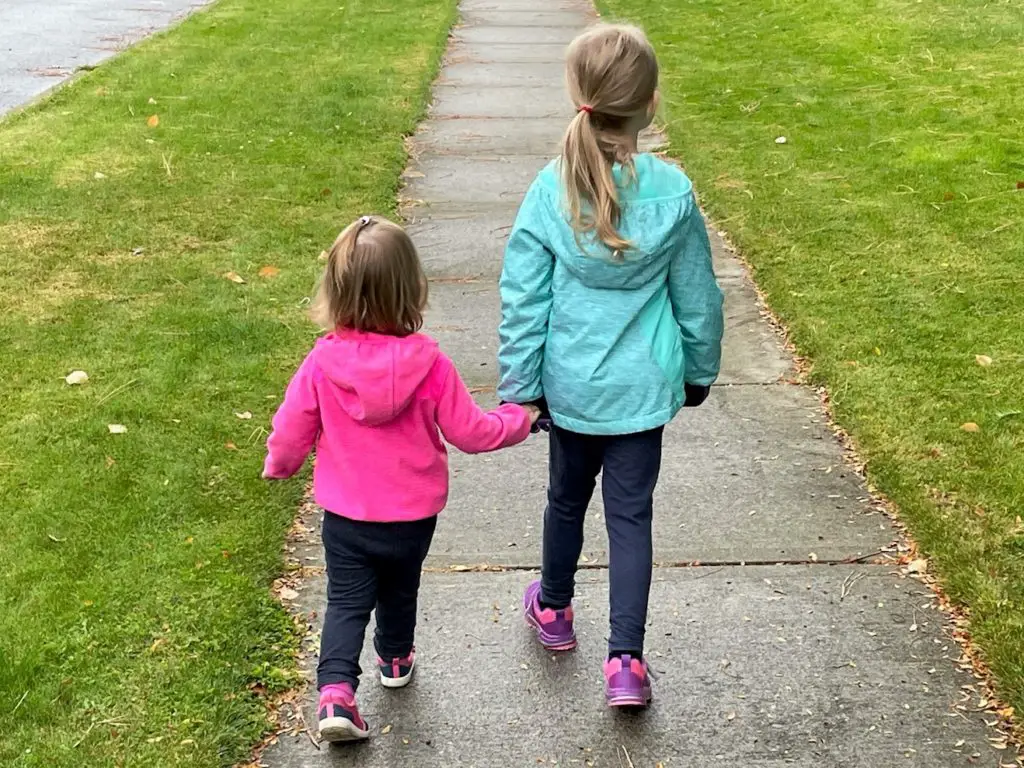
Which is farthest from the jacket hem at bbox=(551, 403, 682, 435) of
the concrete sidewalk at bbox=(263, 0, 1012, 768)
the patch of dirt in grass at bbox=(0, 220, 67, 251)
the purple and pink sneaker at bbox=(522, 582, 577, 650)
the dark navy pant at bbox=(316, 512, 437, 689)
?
the patch of dirt in grass at bbox=(0, 220, 67, 251)

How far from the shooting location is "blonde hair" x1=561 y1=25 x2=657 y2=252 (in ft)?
8.57

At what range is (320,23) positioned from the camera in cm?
1364

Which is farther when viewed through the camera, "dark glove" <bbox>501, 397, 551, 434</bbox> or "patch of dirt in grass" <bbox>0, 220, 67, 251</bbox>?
"patch of dirt in grass" <bbox>0, 220, 67, 251</bbox>

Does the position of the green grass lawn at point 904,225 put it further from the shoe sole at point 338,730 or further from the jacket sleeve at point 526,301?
the shoe sole at point 338,730

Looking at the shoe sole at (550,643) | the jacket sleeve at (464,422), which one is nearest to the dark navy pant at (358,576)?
the jacket sleeve at (464,422)

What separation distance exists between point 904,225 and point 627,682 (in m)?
4.30

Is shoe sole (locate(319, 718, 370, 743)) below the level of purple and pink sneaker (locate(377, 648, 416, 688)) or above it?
above

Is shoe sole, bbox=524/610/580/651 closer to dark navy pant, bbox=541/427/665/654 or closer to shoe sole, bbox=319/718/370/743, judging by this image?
dark navy pant, bbox=541/427/665/654

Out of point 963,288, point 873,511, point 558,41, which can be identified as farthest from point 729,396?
point 558,41

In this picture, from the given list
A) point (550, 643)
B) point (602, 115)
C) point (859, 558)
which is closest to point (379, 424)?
point (602, 115)

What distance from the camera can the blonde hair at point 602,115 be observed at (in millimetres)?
2613

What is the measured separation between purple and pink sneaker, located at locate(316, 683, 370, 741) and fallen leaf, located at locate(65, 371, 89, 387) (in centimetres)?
245

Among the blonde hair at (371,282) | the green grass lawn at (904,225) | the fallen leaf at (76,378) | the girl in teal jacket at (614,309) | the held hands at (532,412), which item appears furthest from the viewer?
the fallen leaf at (76,378)

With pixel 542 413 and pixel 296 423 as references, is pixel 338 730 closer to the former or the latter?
pixel 296 423
